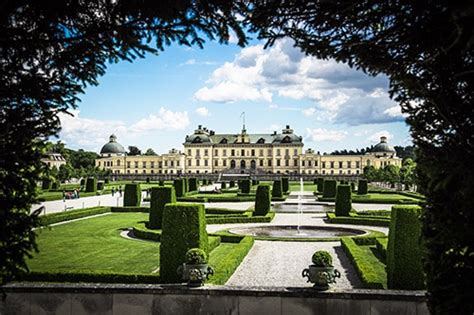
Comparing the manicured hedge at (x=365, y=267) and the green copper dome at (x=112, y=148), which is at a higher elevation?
the green copper dome at (x=112, y=148)

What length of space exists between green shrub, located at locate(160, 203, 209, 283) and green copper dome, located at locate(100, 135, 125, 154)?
84183mm

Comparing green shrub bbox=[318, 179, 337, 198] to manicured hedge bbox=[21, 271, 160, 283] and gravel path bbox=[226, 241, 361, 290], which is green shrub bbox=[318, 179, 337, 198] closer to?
gravel path bbox=[226, 241, 361, 290]

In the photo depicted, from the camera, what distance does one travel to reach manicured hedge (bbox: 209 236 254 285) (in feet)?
24.6

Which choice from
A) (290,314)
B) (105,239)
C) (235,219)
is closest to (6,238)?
(290,314)

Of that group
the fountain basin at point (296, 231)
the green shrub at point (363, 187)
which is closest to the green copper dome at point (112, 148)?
the green shrub at point (363, 187)

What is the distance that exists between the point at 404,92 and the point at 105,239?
35.1 ft

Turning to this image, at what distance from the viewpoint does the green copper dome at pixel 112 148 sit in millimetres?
88875

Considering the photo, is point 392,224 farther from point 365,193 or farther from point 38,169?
point 365,193

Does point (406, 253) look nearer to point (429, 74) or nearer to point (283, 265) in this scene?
point (283, 265)

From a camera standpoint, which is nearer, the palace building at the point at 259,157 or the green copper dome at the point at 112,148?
the palace building at the point at 259,157

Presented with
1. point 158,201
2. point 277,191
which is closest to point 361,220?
point 158,201

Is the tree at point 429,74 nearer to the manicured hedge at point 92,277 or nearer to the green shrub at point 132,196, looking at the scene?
the manicured hedge at point 92,277

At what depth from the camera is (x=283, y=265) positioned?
30.7 feet

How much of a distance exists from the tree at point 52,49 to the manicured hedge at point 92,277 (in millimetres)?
3976
